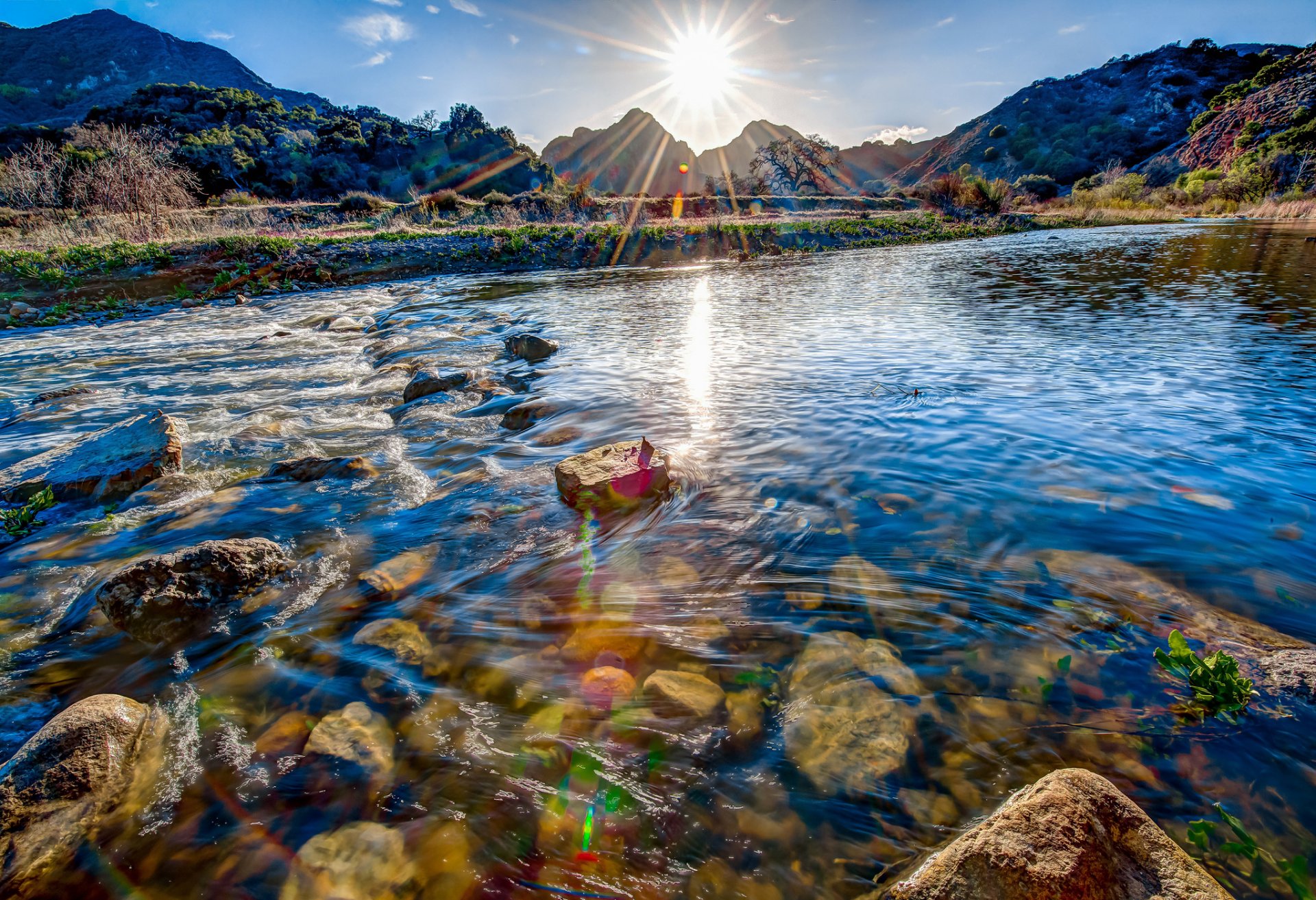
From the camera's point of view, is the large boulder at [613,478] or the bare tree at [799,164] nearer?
the large boulder at [613,478]

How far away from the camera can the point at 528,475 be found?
4.71 metres

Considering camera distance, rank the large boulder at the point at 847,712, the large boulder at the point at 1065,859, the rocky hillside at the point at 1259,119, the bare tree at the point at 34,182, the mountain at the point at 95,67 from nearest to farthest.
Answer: the large boulder at the point at 1065,859
the large boulder at the point at 847,712
the bare tree at the point at 34,182
the rocky hillside at the point at 1259,119
the mountain at the point at 95,67

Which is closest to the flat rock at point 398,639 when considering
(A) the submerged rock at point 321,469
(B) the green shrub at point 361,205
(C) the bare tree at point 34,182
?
(A) the submerged rock at point 321,469

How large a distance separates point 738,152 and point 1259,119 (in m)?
130

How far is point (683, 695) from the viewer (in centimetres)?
239

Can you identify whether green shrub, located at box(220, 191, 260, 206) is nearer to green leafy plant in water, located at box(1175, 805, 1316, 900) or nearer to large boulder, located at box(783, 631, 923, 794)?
large boulder, located at box(783, 631, 923, 794)

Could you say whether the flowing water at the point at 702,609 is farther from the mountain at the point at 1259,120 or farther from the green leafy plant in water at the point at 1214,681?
the mountain at the point at 1259,120

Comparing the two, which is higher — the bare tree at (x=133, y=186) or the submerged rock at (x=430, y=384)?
the bare tree at (x=133, y=186)

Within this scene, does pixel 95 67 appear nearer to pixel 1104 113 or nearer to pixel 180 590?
pixel 180 590

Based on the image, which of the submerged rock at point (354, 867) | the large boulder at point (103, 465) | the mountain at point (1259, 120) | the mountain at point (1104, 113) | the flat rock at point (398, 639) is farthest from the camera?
the mountain at point (1104, 113)

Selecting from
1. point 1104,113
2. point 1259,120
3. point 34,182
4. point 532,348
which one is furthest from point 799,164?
point 532,348

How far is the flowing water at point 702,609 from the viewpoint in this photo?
71.7 inches

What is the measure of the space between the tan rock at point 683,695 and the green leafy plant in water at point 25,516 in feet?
16.3

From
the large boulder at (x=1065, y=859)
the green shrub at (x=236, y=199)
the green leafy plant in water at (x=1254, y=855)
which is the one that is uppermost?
the green shrub at (x=236, y=199)
